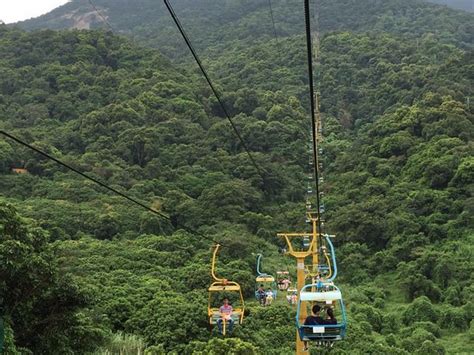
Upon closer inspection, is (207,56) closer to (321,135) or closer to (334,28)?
(334,28)

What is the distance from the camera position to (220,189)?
3709 cm

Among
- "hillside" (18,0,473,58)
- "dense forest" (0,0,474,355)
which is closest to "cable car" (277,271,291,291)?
"dense forest" (0,0,474,355)

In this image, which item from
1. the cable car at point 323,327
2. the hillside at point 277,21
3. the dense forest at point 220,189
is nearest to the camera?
the cable car at point 323,327

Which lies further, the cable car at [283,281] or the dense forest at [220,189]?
the cable car at [283,281]

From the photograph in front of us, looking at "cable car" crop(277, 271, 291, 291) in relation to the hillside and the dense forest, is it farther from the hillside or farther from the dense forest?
the hillside

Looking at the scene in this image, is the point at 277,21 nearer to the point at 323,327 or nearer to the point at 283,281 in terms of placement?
the point at 283,281

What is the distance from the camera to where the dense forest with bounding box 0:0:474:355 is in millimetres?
18797

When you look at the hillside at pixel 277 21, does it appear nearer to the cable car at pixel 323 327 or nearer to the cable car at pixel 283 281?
the cable car at pixel 283 281

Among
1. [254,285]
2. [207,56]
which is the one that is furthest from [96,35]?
[254,285]

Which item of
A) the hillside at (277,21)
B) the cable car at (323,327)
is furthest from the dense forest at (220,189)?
the hillside at (277,21)

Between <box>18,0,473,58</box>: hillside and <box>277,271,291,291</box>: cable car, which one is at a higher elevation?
<box>18,0,473,58</box>: hillside

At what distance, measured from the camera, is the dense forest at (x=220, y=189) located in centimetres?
1880

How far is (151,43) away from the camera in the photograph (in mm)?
91000

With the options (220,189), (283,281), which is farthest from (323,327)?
(220,189)
